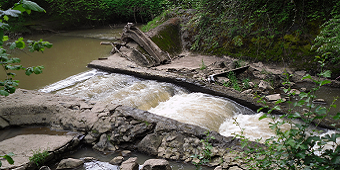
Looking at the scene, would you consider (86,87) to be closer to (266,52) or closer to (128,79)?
(128,79)

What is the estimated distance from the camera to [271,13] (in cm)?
880

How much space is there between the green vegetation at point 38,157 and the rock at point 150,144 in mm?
1532

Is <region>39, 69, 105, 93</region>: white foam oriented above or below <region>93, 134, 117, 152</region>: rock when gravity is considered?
above

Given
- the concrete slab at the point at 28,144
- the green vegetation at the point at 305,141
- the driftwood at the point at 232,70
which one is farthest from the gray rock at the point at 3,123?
the driftwood at the point at 232,70

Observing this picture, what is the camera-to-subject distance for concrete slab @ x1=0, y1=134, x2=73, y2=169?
3835 mm

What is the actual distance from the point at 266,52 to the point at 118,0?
13.8 meters

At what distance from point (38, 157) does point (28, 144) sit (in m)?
0.58

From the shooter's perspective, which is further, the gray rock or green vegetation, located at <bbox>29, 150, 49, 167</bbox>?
the gray rock

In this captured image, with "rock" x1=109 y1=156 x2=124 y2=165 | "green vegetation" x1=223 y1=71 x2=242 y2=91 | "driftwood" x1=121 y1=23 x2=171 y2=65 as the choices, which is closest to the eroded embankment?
"rock" x1=109 y1=156 x2=124 y2=165

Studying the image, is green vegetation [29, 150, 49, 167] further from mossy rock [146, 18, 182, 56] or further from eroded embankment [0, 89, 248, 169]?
mossy rock [146, 18, 182, 56]

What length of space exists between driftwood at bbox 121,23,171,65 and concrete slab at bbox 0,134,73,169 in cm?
540

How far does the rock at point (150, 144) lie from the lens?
4.08 meters

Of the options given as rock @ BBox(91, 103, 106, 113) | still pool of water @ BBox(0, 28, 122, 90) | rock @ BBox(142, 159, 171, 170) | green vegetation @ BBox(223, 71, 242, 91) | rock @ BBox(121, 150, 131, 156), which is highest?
still pool of water @ BBox(0, 28, 122, 90)

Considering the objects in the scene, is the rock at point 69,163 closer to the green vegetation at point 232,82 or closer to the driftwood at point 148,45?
the green vegetation at point 232,82
